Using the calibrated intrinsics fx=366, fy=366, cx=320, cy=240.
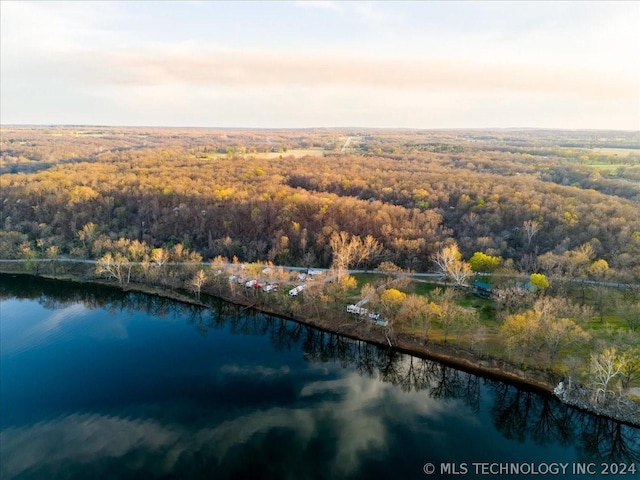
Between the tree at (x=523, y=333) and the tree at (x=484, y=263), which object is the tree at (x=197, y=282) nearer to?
the tree at (x=523, y=333)

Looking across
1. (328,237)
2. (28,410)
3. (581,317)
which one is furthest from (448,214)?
(28,410)

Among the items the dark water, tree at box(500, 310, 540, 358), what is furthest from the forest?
the dark water

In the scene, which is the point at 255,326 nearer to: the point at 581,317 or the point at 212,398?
the point at 212,398

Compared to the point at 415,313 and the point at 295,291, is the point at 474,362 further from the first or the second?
the point at 295,291

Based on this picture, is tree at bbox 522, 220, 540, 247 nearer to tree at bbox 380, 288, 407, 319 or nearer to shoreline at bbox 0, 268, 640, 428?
shoreline at bbox 0, 268, 640, 428

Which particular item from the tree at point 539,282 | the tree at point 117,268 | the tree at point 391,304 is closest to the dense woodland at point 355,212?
the tree at point 539,282

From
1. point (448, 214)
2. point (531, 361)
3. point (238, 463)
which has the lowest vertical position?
point (238, 463)

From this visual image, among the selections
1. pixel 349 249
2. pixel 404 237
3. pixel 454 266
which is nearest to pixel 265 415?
pixel 349 249
